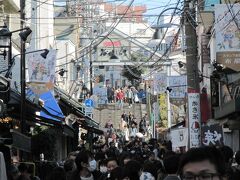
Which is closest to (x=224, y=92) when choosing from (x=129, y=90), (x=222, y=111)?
(x=222, y=111)

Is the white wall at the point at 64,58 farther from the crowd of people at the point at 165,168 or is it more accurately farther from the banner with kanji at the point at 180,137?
the crowd of people at the point at 165,168

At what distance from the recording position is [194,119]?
14.2 m

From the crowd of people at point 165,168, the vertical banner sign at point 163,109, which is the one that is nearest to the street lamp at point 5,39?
the crowd of people at point 165,168

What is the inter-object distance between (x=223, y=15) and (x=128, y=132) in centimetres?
4298

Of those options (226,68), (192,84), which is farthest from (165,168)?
(226,68)

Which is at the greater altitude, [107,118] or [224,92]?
[224,92]

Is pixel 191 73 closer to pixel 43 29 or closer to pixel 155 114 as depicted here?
pixel 43 29

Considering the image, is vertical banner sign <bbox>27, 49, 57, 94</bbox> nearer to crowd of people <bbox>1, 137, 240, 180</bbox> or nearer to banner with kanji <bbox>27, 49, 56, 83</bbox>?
banner with kanji <bbox>27, 49, 56, 83</bbox>

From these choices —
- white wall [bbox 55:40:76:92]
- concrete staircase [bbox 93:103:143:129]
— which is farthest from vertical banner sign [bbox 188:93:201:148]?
concrete staircase [bbox 93:103:143:129]

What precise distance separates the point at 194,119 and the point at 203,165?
10.5 m

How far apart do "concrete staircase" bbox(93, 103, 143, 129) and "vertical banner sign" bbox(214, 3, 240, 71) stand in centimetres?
3925

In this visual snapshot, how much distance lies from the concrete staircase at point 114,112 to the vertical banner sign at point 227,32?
39.3 meters

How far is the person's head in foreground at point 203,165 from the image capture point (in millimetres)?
3789

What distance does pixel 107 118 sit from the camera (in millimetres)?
62250
